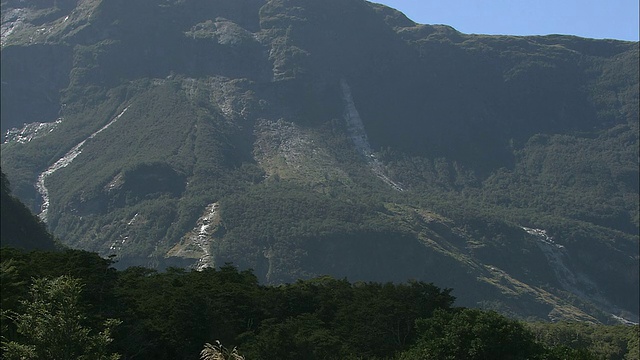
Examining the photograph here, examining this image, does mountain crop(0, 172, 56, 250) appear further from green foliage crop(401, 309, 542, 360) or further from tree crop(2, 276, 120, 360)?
tree crop(2, 276, 120, 360)

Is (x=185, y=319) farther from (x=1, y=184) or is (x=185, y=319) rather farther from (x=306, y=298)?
(x=1, y=184)

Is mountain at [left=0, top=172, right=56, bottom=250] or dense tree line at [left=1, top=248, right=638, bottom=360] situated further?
mountain at [left=0, top=172, right=56, bottom=250]

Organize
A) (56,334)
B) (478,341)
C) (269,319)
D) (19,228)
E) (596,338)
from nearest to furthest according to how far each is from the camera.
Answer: (56,334) < (478,341) < (269,319) < (596,338) < (19,228)

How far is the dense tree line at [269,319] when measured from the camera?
81.6 metres

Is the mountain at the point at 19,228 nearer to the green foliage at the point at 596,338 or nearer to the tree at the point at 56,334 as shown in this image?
the green foliage at the point at 596,338

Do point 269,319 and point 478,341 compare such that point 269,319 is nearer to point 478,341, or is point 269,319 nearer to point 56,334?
point 478,341

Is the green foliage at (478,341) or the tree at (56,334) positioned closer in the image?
the tree at (56,334)

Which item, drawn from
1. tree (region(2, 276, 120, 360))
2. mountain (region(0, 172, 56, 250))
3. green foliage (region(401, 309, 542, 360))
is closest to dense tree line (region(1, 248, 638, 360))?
green foliage (region(401, 309, 542, 360))

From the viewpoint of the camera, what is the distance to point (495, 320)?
277ft

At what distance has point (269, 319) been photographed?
3708 inches

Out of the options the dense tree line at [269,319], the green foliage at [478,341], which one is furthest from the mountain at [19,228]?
the green foliage at [478,341]

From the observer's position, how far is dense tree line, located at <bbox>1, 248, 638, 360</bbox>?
8156 cm

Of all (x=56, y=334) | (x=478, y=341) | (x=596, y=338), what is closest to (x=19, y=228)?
(x=596, y=338)

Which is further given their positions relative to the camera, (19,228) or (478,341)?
(19,228)
